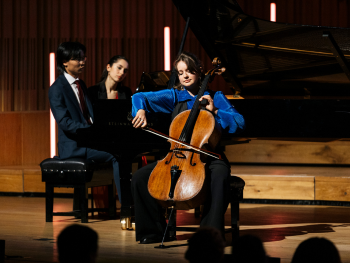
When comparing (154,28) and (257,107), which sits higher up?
(154,28)

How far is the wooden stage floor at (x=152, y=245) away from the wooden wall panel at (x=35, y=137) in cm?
102

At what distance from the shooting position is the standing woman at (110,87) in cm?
387

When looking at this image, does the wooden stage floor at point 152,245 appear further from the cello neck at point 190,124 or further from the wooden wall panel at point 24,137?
the wooden wall panel at point 24,137

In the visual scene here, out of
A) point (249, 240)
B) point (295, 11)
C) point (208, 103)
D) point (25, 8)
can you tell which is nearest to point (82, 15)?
point (25, 8)

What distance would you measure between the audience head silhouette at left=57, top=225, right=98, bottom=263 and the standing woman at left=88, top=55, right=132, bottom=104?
9.06 ft

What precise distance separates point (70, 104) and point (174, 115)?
0.95 m

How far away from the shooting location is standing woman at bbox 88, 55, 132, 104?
12.7 ft

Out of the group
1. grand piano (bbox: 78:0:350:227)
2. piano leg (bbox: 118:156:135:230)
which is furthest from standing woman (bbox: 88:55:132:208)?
piano leg (bbox: 118:156:135:230)

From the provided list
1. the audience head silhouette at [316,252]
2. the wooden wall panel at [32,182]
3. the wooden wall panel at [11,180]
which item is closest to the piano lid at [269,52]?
the wooden wall panel at [32,182]

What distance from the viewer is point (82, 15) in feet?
19.3

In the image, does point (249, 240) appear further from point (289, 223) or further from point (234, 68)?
point (234, 68)

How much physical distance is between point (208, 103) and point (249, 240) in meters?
1.53

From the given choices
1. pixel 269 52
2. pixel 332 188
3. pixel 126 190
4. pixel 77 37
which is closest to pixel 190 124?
pixel 126 190

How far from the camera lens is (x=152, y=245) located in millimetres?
2734
